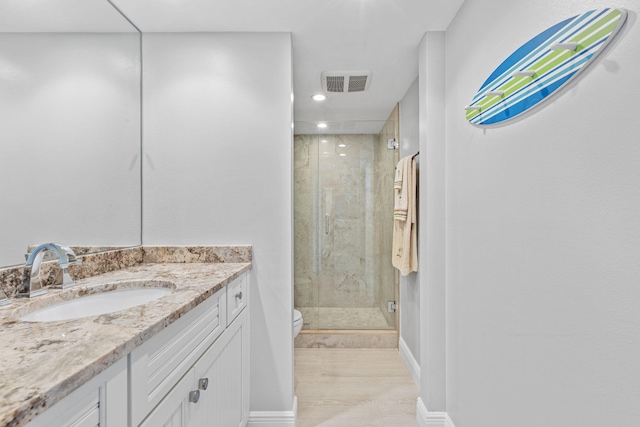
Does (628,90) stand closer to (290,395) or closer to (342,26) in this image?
(342,26)

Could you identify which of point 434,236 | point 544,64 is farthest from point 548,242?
point 434,236

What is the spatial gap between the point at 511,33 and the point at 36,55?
5.82ft

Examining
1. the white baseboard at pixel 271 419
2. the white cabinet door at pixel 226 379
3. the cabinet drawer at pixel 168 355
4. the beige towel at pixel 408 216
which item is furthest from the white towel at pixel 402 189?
the cabinet drawer at pixel 168 355

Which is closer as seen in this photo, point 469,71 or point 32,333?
point 32,333

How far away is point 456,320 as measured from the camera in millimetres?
1748

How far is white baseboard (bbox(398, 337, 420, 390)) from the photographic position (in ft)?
7.91

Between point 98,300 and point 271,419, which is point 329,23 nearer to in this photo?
point 98,300

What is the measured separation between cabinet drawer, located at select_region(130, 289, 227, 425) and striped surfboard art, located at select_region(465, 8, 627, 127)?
1.31 meters

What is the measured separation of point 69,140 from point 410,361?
2.59 meters

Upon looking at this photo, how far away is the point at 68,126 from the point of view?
143 cm

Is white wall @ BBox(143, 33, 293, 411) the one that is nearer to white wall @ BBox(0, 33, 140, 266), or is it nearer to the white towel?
white wall @ BBox(0, 33, 140, 266)

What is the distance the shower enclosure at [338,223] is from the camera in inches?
142

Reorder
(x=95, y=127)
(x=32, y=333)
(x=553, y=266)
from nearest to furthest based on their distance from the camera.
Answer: (x=32, y=333), (x=553, y=266), (x=95, y=127)

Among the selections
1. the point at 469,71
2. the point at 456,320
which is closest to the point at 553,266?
the point at 456,320
